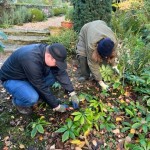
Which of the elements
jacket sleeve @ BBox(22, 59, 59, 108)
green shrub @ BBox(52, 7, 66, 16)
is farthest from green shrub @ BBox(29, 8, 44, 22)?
jacket sleeve @ BBox(22, 59, 59, 108)

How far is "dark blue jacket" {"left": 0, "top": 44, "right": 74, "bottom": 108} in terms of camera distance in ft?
9.74

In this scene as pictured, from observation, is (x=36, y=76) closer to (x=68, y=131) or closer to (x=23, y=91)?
(x=23, y=91)

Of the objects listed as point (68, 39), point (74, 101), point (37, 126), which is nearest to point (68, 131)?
point (37, 126)

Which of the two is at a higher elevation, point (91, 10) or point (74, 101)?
point (91, 10)

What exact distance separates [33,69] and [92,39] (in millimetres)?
1227

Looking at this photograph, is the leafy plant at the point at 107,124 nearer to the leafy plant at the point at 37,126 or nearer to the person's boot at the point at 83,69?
the leafy plant at the point at 37,126

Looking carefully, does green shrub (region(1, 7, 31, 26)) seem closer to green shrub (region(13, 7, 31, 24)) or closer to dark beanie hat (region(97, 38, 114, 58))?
green shrub (region(13, 7, 31, 24))

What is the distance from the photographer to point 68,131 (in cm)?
304

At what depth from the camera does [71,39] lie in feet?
18.1

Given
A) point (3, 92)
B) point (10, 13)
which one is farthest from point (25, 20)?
point (3, 92)

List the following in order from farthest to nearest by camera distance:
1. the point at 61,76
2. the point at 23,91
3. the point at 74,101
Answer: the point at 74,101 → the point at 61,76 → the point at 23,91

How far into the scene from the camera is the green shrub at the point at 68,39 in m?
5.41

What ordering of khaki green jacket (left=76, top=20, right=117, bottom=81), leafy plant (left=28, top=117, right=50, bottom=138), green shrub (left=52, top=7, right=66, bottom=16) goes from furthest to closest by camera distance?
1. green shrub (left=52, top=7, right=66, bottom=16)
2. khaki green jacket (left=76, top=20, right=117, bottom=81)
3. leafy plant (left=28, top=117, right=50, bottom=138)

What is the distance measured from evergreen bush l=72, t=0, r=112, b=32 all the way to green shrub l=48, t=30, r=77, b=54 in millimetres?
333
